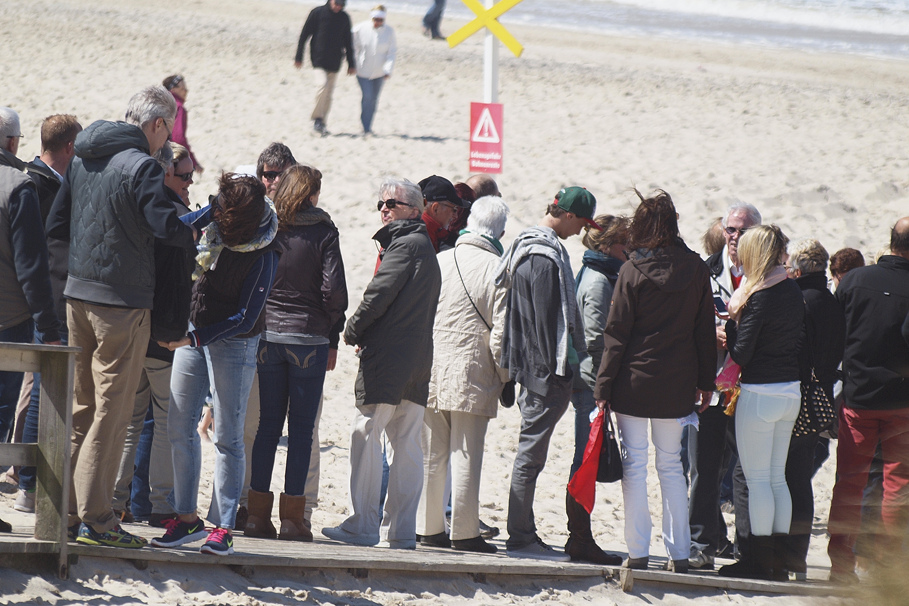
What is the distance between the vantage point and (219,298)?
4.69 meters

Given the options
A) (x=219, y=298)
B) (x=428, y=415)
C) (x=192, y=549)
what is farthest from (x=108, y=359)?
(x=428, y=415)

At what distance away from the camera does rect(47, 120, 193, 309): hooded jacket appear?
4.11 metres

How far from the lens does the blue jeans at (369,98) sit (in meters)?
14.4

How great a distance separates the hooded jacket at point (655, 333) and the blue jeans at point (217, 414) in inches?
71.3

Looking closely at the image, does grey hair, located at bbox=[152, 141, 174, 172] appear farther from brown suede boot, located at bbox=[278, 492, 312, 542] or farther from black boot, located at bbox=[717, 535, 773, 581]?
black boot, located at bbox=[717, 535, 773, 581]

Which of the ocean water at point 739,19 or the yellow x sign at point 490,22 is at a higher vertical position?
the ocean water at point 739,19

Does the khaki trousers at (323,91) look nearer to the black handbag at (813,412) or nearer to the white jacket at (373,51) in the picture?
the white jacket at (373,51)

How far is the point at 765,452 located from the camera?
5289 mm

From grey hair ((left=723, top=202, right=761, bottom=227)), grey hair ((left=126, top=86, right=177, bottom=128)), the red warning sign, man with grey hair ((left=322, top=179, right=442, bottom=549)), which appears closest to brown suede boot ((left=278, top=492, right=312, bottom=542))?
man with grey hair ((left=322, top=179, right=442, bottom=549))

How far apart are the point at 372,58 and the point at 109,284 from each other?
1073 centimetres

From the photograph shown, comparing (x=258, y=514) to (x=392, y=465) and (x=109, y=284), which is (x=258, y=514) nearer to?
(x=392, y=465)

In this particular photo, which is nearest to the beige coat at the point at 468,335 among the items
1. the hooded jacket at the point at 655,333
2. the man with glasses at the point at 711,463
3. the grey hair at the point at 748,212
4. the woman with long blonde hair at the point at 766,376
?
the hooded jacket at the point at 655,333

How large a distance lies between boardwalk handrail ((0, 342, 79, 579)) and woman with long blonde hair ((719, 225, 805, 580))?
3296 mm

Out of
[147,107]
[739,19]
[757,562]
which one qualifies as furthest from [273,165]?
[739,19]
